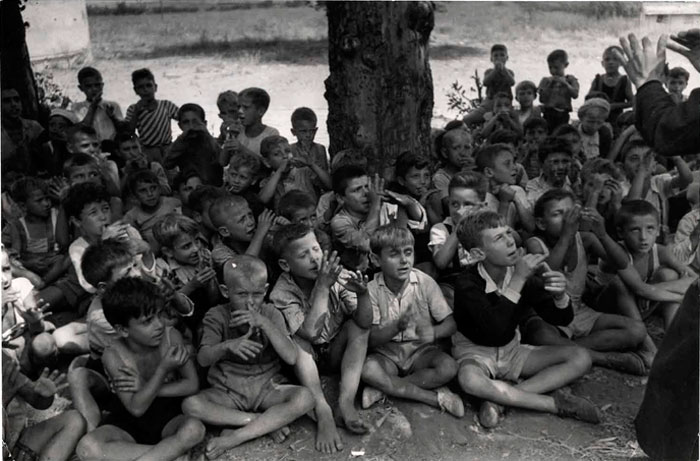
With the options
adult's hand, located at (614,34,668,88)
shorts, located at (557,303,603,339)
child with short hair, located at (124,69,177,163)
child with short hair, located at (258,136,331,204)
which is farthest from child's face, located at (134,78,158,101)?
adult's hand, located at (614,34,668,88)

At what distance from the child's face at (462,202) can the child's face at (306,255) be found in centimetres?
103

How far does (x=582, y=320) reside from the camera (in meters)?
4.51

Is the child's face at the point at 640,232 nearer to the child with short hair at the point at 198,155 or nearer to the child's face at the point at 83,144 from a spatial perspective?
the child with short hair at the point at 198,155

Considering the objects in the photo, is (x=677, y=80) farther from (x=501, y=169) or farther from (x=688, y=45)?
(x=688, y=45)

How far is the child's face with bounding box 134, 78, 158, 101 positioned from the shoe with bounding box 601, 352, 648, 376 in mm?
5085

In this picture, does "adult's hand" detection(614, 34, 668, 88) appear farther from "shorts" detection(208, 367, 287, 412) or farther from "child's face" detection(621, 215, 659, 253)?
"shorts" detection(208, 367, 287, 412)

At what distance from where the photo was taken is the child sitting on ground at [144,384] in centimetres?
343

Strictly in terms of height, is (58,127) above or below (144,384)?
above

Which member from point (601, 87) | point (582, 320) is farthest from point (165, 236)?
point (601, 87)

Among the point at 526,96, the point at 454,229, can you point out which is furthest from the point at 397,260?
the point at 526,96

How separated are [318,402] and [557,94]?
6.33 meters

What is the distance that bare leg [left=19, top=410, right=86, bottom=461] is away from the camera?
3482mm

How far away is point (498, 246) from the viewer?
12.9ft

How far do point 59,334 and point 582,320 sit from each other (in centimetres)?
290
